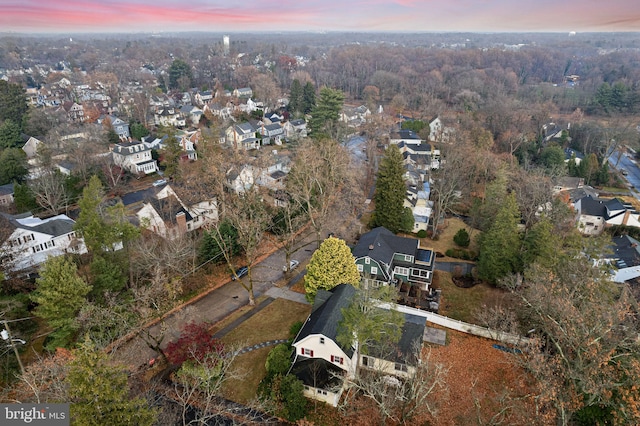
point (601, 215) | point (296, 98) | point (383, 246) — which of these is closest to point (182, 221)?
point (383, 246)

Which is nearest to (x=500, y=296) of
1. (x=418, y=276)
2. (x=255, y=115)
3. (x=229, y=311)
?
(x=418, y=276)

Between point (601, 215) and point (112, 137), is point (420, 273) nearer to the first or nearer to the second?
point (601, 215)

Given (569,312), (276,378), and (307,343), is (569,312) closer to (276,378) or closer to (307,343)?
(307,343)

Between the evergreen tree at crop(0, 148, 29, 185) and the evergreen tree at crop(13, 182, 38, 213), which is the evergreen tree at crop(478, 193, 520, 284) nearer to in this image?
the evergreen tree at crop(13, 182, 38, 213)

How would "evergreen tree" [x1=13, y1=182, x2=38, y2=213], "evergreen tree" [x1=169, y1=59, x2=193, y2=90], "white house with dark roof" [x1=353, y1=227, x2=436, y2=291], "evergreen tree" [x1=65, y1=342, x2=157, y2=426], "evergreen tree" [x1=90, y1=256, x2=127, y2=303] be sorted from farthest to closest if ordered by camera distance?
"evergreen tree" [x1=169, y1=59, x2=193, y2=90], "evergreen tree" [x1=13, y1=182, x2=38, y2=213], "white house with dark roof" [x1=353, y1=227, x2=436, y2=291], "evergreen tree" [x1=90, y1=256, x2=127, y2=303], "evergreen tree" [x1=65, y1=342, x2=157, y2=426]

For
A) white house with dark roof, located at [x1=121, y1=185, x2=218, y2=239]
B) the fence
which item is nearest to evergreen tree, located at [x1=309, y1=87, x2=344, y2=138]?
white house with dark roof, located at [x1=121, y1=185, x2=218, y2=239]

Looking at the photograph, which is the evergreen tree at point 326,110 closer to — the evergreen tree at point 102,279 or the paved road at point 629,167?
the evergreen tree at point 102,279

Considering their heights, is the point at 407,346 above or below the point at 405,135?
below
